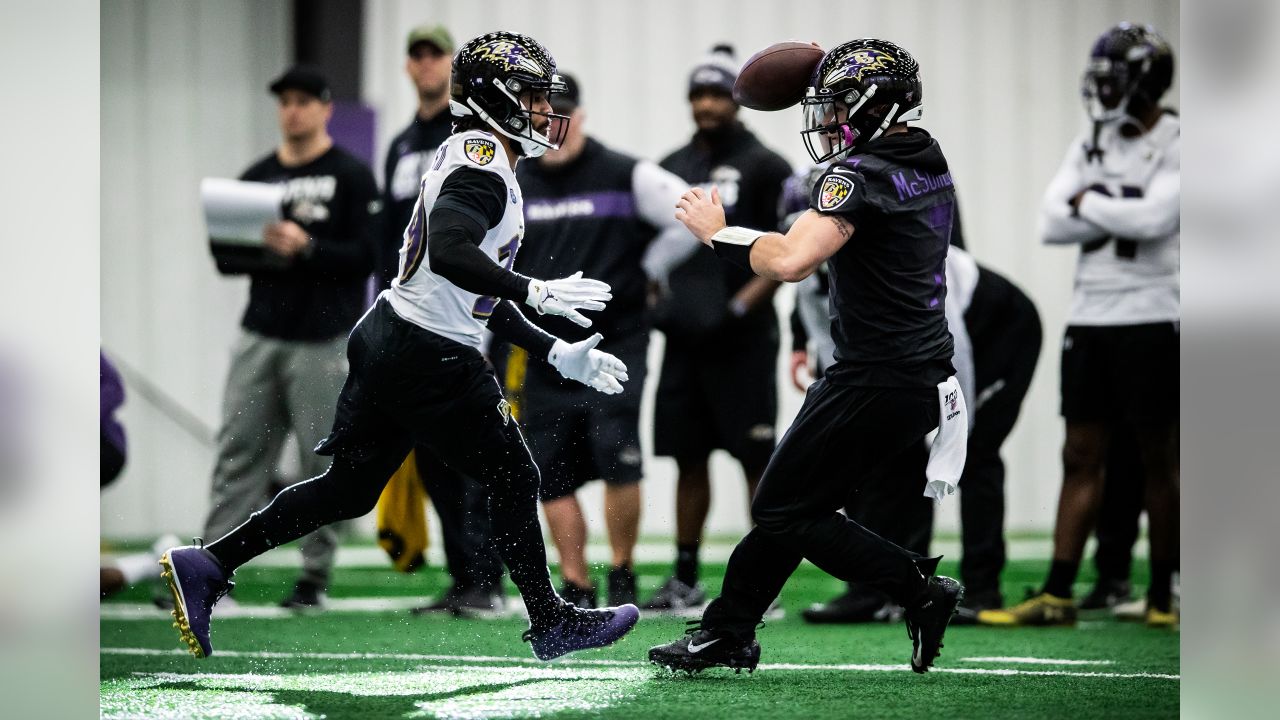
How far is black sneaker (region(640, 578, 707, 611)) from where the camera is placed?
18.0 feet

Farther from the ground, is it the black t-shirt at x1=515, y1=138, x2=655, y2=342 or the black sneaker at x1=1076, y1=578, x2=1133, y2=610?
the black t-shirt at x1=515, y1=138, x2=655, y2=342

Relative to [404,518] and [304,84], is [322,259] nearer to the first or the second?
[304,84]

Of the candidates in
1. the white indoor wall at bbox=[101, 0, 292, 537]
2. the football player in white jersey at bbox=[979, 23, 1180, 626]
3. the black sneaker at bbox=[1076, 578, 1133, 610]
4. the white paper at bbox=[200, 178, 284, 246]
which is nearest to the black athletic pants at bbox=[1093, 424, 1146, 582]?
the black sneaker at bbox=[1076, 578, 1133, 610]

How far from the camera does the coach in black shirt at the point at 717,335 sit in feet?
19.3

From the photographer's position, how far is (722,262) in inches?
234

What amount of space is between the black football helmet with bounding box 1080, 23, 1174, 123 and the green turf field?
199 centimetres

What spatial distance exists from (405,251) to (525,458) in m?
0.68

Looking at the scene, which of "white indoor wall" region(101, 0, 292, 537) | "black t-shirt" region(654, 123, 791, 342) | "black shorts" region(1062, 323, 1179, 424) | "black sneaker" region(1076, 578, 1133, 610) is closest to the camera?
"black shorts" region(1062, 323, 1179, 424)

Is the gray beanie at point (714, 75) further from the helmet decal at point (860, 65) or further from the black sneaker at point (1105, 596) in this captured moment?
the black sneaker at point (1105, 596)

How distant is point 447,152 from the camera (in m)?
4.17

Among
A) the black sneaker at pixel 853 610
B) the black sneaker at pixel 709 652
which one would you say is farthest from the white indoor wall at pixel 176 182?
the black sneaker at pixel 709 652

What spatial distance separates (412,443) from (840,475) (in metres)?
1.23

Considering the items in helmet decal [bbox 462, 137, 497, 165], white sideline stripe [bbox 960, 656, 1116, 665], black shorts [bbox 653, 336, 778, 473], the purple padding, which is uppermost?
the purple padding

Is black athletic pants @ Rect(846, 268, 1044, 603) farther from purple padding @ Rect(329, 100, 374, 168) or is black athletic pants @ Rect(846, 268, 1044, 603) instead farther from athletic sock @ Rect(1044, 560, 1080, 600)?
purple padding @ Rect(329, 100, 374, 168)
